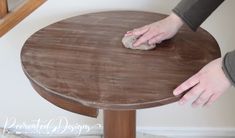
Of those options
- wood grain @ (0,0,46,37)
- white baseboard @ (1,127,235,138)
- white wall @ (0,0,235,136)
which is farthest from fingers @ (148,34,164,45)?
white baseboard @ (1,127,235,138)

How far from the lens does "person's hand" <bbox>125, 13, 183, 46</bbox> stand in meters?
1.08

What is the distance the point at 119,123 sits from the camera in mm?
1076

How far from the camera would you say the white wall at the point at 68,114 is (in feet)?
4.66

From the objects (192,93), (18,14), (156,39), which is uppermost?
(18,14)

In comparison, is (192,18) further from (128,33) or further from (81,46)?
(81,46)

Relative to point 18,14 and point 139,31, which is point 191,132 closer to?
point 139,31

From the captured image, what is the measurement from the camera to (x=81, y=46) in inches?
42.8

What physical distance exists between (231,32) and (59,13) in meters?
0.64

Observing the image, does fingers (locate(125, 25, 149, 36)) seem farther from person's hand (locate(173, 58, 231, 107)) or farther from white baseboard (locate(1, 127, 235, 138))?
white baseboard (locate(1, 127, 235, 138))

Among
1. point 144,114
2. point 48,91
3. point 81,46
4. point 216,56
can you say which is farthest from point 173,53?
point 144,114

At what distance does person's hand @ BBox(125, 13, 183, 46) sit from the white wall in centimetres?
32

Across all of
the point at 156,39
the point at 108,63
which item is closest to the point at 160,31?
the point at 156,39

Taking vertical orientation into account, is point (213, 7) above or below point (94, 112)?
above

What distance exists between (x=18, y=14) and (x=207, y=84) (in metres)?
0.81
